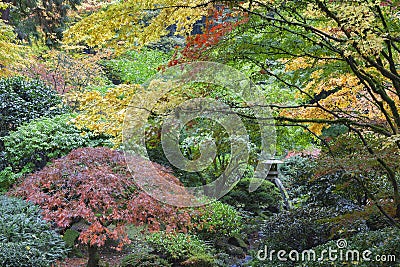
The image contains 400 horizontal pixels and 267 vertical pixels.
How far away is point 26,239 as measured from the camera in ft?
11.3

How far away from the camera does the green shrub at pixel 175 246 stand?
4.62 meters

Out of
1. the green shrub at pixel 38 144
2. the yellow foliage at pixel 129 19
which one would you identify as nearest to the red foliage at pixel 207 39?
the yellow foliage at pixel 129 19

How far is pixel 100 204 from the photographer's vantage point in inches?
139

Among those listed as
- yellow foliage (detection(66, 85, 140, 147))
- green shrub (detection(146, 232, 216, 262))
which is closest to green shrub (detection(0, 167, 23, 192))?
green shrub (detection(146, 232, 216, 262))

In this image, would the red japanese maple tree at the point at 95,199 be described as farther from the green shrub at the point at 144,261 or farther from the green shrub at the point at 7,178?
the green shrub at the point at 7,178

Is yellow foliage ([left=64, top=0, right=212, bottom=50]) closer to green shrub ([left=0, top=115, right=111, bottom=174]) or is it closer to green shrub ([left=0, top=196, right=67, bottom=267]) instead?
green shrub ([left=0, top=196, right=67, bottom=267])

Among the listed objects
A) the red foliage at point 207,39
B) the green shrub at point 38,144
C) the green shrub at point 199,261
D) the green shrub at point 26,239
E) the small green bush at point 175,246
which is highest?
the red foliage at point 207,39

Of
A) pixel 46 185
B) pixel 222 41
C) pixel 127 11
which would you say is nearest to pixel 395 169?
pixel 222 41

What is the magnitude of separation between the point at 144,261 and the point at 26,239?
4.77ft

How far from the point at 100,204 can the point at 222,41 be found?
1.94m

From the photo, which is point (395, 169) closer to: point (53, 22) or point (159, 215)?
point (159, 215)

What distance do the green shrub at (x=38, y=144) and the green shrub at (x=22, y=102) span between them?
0.57 m

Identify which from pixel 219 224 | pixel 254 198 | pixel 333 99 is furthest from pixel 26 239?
pixel 254 198

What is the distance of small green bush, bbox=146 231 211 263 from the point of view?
4625 millimetres
